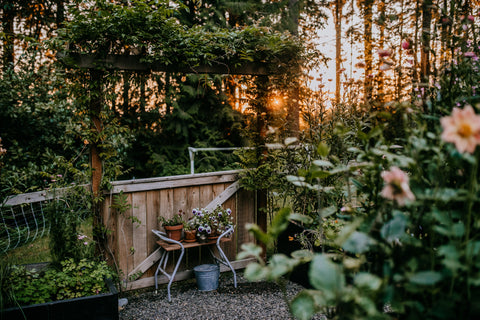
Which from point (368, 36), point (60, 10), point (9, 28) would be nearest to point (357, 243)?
point (60, 10)

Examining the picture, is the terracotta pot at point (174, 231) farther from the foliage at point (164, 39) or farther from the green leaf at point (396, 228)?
the green leaf at point (396, 228)

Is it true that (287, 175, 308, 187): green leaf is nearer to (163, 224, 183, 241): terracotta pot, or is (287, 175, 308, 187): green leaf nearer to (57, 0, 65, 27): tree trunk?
(163, 224, 183, 241): terracotta pot

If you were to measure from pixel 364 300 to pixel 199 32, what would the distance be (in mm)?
2912

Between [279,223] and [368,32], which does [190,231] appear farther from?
[368,32]

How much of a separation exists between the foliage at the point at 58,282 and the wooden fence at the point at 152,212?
472 mm

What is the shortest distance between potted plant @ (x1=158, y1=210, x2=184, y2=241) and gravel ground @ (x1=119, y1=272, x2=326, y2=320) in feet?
1.82

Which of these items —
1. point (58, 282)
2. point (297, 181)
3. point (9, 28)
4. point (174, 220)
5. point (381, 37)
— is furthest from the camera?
point (381, 37)

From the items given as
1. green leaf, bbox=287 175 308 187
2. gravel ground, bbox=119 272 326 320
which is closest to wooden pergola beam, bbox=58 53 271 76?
gravel ground, bbox=119 272 326 320

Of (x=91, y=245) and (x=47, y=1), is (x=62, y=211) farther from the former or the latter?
(x=47, y=1)

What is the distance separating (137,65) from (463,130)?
9.40 ft

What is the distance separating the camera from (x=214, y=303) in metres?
2.97

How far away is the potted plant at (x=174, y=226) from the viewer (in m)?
3.19

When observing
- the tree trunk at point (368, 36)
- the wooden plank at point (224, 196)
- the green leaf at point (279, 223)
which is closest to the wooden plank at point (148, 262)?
the wooden plank at point (224, 196)

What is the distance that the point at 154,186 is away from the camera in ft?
10.7
